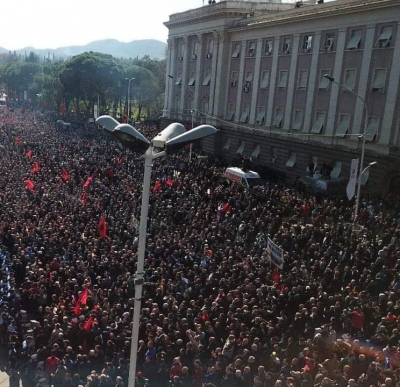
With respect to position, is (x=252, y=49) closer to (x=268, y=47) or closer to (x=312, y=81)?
(x=268, y=47)

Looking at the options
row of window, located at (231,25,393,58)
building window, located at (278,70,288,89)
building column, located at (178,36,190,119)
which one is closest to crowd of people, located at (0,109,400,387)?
row of window, located at (231,25,393,58)

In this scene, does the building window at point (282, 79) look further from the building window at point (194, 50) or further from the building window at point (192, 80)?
the building window at point (194, 50)

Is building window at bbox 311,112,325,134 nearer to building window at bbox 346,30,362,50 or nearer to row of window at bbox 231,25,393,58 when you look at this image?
row of window at bbox 231,25,393,58

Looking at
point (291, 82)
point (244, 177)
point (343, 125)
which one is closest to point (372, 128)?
point (343, 125)

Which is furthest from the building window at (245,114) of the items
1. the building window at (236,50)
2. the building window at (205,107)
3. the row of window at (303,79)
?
the building window at (205,107)

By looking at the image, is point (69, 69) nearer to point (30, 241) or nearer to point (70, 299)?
point (30, 241)
